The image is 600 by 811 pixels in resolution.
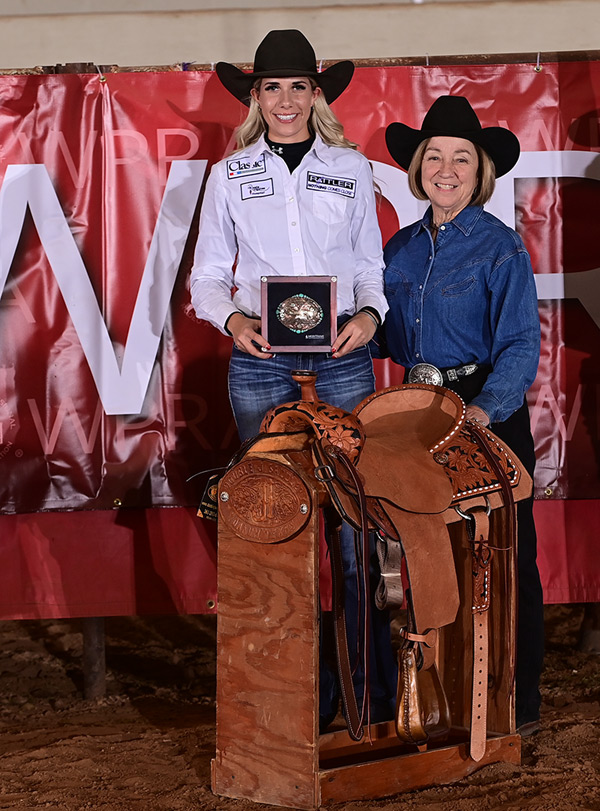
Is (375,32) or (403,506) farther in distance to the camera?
(375,32)

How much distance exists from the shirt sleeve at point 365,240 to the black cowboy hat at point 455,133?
0.21m

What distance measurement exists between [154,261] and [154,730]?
1.67m

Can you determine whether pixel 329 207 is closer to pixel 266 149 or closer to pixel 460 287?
pixel 266 149

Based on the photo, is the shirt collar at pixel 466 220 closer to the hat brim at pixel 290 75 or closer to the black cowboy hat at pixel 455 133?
the black cowboy hat at pixel 455 133

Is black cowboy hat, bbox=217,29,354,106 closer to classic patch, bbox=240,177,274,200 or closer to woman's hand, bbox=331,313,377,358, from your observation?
classic patch, bbox=240,177,274,200

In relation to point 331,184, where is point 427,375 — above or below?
below

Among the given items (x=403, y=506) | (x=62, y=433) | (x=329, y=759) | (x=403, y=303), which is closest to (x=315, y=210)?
(x=403, y=303)

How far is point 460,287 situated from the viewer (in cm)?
295

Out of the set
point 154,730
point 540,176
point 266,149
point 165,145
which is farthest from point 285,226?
point 154,730

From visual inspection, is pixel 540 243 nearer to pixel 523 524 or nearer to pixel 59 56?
pixel 523 524

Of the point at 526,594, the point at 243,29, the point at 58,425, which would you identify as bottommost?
the point at 526,594

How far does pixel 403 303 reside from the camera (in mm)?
3053

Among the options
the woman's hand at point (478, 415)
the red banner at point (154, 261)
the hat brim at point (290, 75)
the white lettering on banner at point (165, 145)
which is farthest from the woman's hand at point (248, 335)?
the white lettering on banner at point (165, 145)

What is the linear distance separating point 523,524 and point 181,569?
1.41 metres
